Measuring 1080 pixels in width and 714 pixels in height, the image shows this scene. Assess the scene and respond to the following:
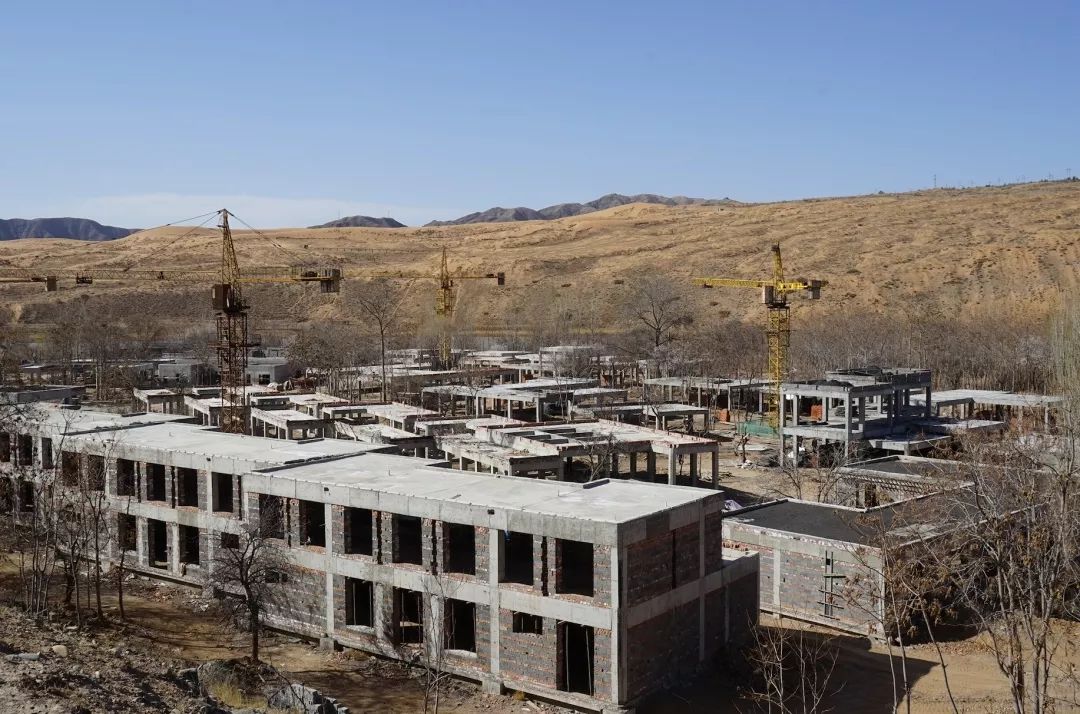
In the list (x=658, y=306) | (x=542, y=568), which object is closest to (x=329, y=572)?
(x=542, y=568)

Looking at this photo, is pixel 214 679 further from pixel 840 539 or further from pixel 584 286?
pixel 584 286

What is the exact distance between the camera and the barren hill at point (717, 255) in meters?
110

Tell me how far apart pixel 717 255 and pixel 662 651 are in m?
116

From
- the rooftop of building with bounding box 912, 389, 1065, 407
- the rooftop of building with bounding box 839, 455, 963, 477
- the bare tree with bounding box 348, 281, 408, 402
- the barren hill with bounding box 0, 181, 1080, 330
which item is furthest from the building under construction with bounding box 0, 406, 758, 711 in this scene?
the bare tree with bounding box 348, 281, 408, 402

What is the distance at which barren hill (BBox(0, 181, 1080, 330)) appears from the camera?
10988 centimetres

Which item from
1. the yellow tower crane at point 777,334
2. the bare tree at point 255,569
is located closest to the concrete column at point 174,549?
the bare tree at point 255,569

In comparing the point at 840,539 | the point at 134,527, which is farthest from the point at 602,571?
the point at 134,527

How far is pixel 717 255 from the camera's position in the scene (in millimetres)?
135000

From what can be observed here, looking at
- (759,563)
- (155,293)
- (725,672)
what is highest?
(155,293)

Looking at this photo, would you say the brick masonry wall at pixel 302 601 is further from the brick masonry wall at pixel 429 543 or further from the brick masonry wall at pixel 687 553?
the brick masonry wall at pixel 687 553

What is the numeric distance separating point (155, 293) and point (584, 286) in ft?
180

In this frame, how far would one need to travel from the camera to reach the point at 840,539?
89.2 feet

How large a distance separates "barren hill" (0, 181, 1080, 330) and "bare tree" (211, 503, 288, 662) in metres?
86.2

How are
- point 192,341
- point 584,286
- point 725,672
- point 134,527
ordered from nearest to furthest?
point 725,672 → point 134,527 → point 192,341 → point 584,286
